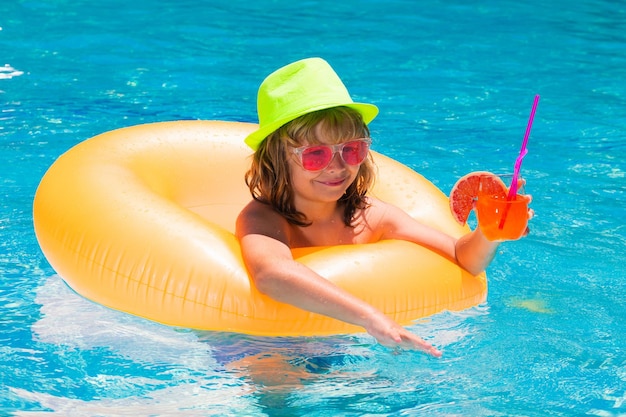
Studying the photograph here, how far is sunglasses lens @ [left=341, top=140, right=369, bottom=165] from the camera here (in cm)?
350

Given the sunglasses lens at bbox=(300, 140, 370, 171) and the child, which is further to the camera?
the sunglasses lens at bbox=(300, 140, 370, 171)

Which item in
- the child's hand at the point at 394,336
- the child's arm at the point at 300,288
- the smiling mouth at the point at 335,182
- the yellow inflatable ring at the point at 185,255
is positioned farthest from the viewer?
the smiling mouth at the point at 335,182

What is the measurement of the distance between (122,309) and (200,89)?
12.9ft

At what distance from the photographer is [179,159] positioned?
4.32m

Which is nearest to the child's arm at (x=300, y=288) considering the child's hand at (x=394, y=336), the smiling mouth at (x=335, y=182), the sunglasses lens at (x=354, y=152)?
the child's hand at (x=394, y=336)

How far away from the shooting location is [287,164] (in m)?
3.62

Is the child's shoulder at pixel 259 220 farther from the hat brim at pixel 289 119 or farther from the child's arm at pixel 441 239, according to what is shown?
the child's arm at pixel 441 239

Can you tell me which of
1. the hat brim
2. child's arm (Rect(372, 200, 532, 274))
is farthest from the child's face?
child's arm (Rect(372, 200, 532, 274))

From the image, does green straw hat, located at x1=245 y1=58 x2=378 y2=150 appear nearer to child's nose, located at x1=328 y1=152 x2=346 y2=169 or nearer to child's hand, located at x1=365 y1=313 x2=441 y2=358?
child's nose, located at x1=328 y1=152 x2=346 y2=169

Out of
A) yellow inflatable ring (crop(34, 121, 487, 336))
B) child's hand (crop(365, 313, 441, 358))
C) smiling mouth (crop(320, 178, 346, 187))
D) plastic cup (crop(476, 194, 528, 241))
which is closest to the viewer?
child's hand (crop(365, 313, 441, 358))

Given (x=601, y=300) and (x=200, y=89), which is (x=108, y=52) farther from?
(x=601, y=300)

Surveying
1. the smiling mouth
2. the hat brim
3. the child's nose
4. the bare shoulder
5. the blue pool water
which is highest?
the hat brim

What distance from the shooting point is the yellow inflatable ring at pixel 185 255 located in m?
3.45

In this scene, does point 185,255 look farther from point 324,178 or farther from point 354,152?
point 354,152
